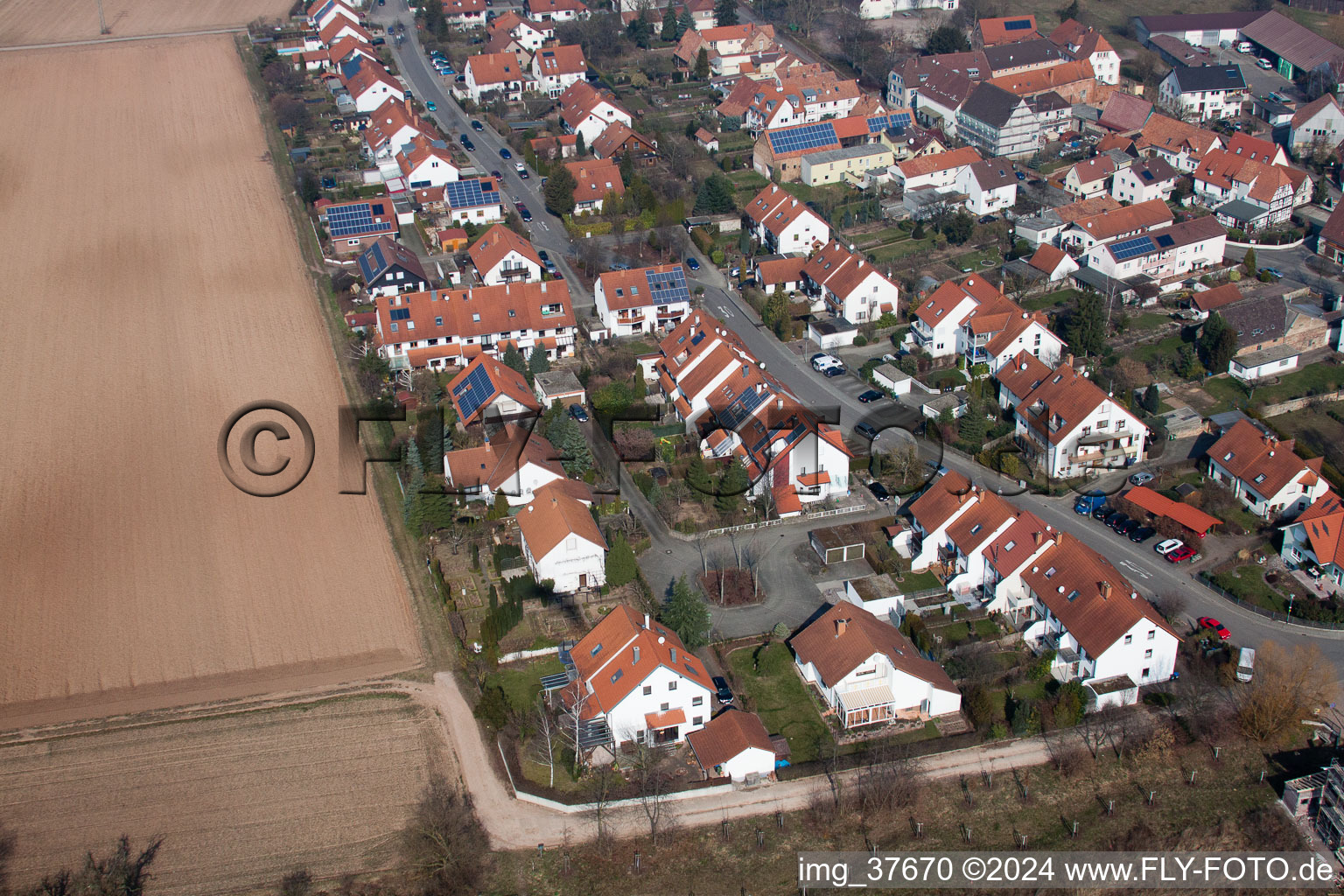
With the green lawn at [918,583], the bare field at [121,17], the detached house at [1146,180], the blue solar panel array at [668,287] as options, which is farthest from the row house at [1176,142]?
the bare field at [121,17]

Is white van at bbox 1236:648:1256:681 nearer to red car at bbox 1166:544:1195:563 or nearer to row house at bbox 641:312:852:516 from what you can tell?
red car at bbox 1166:544:1195:563

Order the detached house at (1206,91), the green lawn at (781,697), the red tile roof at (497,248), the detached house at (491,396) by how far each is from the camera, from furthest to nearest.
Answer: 1. the detached house at (1206,91)
2. the red tile roof at (497,248)
3. the detached house at (491,396)
4. the green lawn at (781,697)

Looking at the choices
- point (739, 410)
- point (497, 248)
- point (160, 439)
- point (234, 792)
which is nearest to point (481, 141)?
point (497, 248)

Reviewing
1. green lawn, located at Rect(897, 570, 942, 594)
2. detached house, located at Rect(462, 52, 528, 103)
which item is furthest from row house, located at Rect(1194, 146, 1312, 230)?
detached house, located at Rect(462, 52, 528, 103)

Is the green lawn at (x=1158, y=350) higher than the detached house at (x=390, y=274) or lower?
lower

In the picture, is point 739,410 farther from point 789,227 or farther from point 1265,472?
point 789,227

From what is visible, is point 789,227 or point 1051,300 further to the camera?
point 789,227

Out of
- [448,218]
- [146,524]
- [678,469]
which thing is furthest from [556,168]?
[146,524]

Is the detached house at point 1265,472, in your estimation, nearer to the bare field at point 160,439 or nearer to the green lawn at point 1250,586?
the green lawn at point 1250,586
